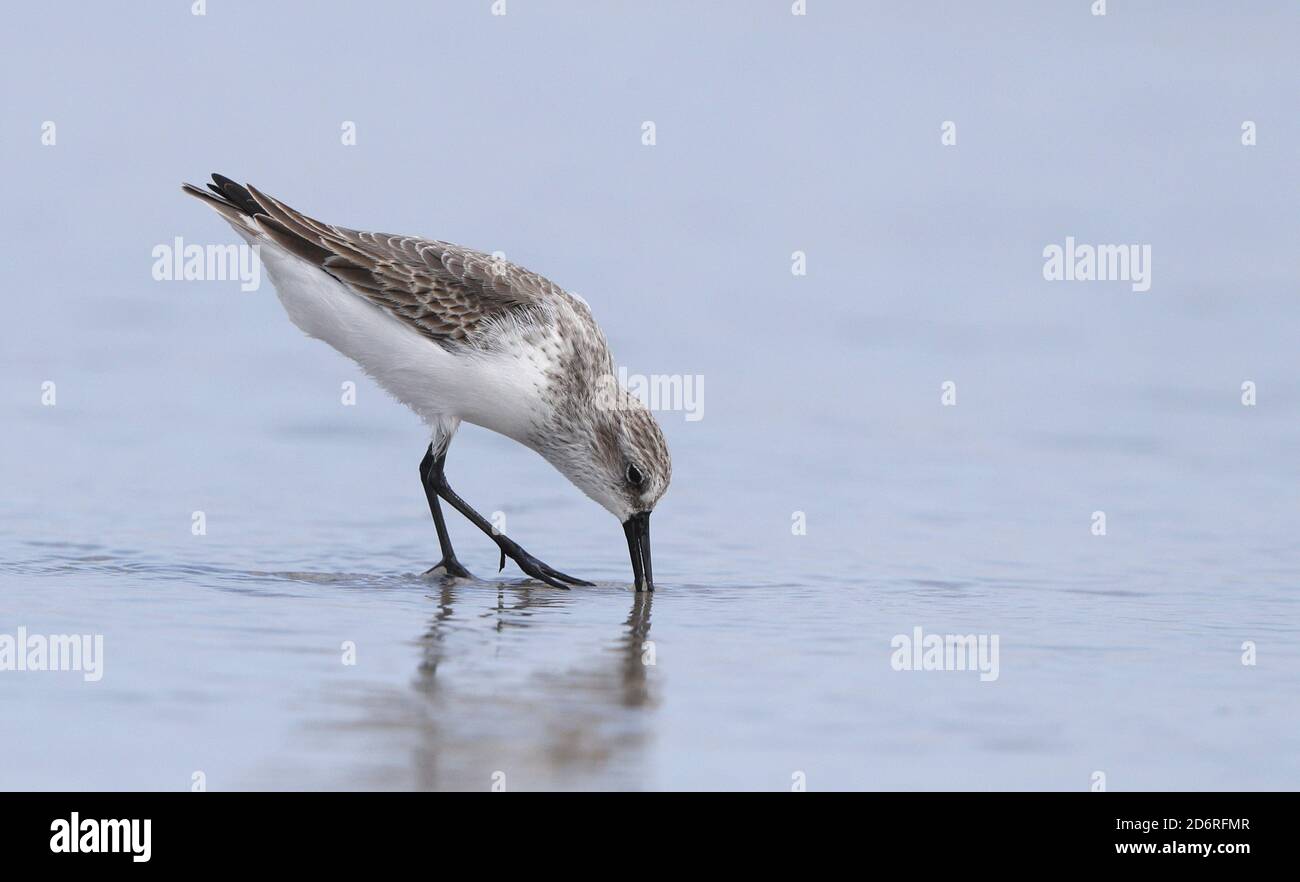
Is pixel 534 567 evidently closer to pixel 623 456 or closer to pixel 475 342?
pixel 623 456

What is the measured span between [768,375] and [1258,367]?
174 inches

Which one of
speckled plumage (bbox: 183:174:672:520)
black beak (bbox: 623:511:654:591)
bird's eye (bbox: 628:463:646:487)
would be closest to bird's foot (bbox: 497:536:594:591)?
black beak (bbox: 623:511:654:591)

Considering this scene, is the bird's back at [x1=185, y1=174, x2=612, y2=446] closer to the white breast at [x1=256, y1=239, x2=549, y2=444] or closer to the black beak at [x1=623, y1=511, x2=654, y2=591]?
the white breast at [x1=256, y1=239, x2=549, y2=444]

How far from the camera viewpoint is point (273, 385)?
14.5m

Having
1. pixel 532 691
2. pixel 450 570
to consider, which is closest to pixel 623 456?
pixel 450 570

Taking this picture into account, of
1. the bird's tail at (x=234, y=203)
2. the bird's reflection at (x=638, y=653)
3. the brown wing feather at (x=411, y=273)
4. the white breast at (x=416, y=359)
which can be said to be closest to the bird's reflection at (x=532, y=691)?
the bird's reflection at (x=638, y=653)

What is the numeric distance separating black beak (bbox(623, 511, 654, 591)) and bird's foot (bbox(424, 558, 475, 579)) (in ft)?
3.06

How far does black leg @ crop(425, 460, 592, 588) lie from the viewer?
32.1 ft

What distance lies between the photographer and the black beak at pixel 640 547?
9633mm

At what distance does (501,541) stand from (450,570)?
34 centimetres

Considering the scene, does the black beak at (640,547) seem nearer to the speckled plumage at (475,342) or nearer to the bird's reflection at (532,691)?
the speckled plumage at (475,342)

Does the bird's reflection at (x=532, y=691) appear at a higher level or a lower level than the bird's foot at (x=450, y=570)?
lower

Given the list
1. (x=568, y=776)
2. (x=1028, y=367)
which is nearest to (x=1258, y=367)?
(x=1028, y=367)

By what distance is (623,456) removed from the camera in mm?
9766
